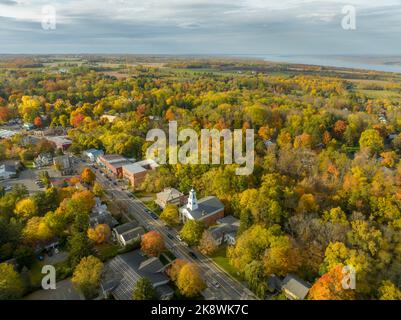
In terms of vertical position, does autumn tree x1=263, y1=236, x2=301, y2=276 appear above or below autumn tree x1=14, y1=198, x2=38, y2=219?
below

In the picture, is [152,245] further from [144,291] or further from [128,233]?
[144,291]

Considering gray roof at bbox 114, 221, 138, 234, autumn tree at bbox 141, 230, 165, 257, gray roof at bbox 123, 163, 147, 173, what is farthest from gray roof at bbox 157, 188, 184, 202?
autumn tree at bbox 141, 230, 165, 257

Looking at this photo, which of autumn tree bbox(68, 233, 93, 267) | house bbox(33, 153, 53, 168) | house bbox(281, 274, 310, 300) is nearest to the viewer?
house bbox(281, 274, 310, 300)

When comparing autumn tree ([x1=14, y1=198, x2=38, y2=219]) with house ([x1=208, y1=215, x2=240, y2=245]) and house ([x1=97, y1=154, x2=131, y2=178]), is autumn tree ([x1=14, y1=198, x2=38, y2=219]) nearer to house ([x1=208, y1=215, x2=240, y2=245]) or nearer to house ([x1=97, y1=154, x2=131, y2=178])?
house ([x1=97, y1=154, x2=131, y2=178])

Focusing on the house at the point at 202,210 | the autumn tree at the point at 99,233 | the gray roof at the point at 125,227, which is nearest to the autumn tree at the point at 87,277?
the autumn tree at the point at 99,233

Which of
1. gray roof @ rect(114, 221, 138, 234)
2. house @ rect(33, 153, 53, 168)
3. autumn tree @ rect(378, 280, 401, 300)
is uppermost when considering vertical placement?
house @ rect(33, 153, 53, 168)

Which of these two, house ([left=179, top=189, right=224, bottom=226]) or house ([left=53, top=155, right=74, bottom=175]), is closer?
house ([left=179, top=189, right=224, bottom=226])

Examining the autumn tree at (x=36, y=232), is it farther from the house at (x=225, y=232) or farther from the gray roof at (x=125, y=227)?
the house at (x=225, y=232)
